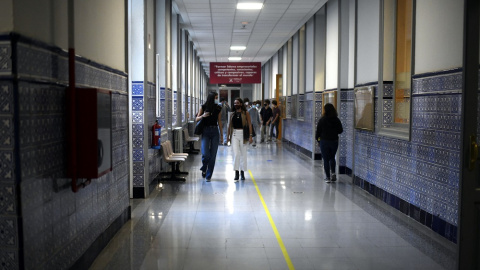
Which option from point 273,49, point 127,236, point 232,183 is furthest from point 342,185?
point 273,49

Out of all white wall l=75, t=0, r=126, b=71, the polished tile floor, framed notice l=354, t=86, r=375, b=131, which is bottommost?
the polished tile floor

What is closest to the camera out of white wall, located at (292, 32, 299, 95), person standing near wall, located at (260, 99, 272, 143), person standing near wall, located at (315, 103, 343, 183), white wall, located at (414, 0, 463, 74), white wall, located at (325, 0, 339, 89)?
white wall, located at (414, 0, 463, 74)

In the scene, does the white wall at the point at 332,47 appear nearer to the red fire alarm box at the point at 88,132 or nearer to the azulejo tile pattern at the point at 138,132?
the azulejo tile pattern at the point at 138,132

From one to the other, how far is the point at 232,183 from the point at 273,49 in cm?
1161

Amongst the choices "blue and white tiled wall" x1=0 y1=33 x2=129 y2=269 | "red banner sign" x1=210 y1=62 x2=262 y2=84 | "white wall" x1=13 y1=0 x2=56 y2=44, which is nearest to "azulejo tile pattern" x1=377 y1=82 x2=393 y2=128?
"blue and white tiled wall" x1=0 y1=33 x2=129 y2=269

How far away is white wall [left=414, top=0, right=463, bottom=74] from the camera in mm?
4684

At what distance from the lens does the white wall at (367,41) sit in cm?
743

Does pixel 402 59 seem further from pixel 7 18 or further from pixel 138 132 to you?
pixel 7 18

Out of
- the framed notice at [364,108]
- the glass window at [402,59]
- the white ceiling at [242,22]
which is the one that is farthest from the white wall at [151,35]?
the glass window at [402,59]

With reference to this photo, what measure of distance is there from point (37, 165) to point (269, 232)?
111 inches

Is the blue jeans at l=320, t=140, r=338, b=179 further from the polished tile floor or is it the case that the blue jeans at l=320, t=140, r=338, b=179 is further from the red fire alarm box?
the red fire alarm box

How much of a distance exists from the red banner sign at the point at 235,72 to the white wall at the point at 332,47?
8.96 metres

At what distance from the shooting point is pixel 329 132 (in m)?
8.41

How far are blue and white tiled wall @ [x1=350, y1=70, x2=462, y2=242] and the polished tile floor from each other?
184 millimetres
